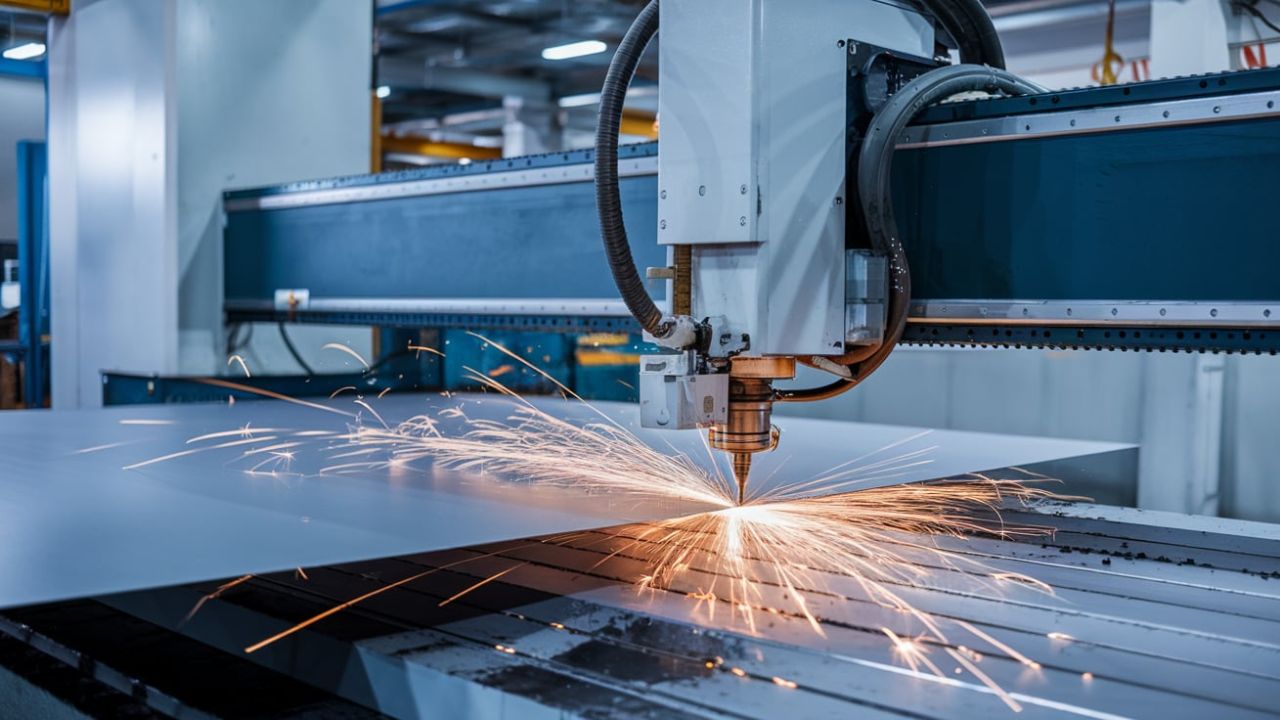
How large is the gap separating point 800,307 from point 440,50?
8332 millimetres

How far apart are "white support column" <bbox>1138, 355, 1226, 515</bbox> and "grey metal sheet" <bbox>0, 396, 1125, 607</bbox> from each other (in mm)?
2142

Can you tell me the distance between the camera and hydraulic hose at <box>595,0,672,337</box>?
1.96 metres

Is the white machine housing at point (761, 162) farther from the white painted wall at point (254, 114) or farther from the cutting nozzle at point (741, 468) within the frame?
the white painted wall at point (254, 114)

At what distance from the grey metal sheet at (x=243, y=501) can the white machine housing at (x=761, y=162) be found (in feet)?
1.32

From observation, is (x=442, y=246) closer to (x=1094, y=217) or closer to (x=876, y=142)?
(x=876, y=142)

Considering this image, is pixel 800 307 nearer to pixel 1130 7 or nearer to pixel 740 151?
pixel 740 151

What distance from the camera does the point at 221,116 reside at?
435cm

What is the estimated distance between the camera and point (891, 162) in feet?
7.00

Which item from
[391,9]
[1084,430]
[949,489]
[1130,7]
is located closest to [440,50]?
[391,9]

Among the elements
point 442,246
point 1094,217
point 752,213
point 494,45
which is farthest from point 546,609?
point 494,45

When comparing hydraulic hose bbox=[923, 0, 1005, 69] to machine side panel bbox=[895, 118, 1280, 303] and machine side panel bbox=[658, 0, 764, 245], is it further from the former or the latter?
machine side panel bbox=[658, 0, 764, 245]

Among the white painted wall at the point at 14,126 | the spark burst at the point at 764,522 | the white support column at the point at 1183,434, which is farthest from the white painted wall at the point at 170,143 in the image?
the white support column at the point at 1183,434

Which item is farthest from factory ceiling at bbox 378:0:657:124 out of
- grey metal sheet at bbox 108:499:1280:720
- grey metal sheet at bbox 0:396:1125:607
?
grey metal sheet at bbox 108:499:1280:720

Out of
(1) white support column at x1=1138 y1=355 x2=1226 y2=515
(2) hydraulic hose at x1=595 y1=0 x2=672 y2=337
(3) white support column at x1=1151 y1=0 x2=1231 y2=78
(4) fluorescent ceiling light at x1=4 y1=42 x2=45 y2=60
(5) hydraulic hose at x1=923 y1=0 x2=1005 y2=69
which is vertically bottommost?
(1) white support column at x1=1138 y1=355 x2=1226 y2=515
